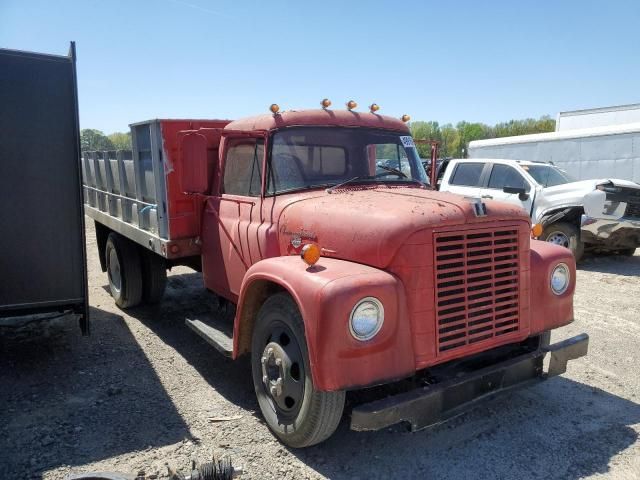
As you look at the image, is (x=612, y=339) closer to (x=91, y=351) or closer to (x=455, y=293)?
(x=455, y=293)

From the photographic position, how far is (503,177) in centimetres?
974

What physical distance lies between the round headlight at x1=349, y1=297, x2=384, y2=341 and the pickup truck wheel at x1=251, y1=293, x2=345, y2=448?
39 centimetres

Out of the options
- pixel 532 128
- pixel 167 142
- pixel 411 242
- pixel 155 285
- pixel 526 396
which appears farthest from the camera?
pixel 532 128

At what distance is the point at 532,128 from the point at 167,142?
5756 cm

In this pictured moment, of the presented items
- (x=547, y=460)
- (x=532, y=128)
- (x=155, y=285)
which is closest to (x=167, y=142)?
(x=155, y=285)

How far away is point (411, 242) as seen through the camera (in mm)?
2939

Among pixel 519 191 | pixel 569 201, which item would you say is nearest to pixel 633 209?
pixel 569 201

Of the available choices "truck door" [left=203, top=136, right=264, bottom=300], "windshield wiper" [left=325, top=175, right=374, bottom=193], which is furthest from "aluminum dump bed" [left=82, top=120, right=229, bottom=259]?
"windshield wiper" [left=325, top=175, right=374, bottom=193]

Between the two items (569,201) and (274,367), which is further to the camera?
(569,201)

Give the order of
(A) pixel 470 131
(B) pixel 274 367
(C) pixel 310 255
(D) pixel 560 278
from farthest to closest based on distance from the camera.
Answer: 1. (A) pixel 470 131
2. (D) pixel 560 278
3. (B) pixel 274 367
4. (C) pixel 310 255

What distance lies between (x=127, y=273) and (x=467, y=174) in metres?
6.98

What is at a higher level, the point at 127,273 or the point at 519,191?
the point at 519,191

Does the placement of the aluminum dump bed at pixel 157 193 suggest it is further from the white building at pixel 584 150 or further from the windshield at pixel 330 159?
the white building at pixel 584 150

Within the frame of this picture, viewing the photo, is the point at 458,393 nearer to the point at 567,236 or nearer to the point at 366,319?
the point at 366,319
